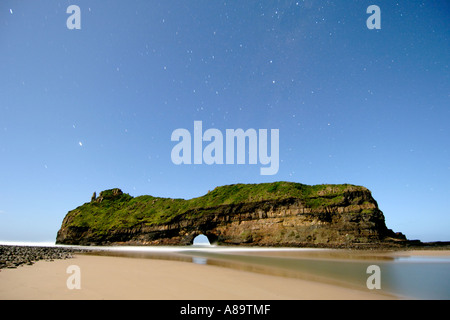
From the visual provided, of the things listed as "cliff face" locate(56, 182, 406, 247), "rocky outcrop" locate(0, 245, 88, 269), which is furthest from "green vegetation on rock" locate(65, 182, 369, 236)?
"rocky outcrop" locate(0, 245, 88, 269)

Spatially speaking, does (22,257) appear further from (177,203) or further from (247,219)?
(177,203)

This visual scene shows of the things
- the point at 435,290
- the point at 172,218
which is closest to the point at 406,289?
the point at 435,290

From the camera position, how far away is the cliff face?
48438 mm

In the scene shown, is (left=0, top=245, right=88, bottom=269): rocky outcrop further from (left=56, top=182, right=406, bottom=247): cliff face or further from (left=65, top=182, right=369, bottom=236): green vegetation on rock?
(left=65, top=182, right=369, bottom=236): green vegetation on rock

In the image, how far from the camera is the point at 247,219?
192 ft

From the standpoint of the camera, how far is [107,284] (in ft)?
24.5

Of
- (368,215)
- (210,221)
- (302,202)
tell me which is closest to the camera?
(368,215)

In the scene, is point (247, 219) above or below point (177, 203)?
below

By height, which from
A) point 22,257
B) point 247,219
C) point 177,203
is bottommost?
point 247,219

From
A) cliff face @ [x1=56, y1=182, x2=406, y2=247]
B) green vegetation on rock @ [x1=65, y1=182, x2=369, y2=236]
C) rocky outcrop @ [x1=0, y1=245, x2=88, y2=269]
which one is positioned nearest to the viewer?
rocky outcrop @ [x1=0, y1=245, x2=88, y2=269]

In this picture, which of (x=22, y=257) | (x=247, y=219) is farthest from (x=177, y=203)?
(x=22, y=257)

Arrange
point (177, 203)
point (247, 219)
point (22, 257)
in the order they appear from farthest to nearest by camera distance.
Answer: point (177, 203) < point (247, 219) < point (22, 257)

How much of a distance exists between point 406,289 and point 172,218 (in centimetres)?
6151
